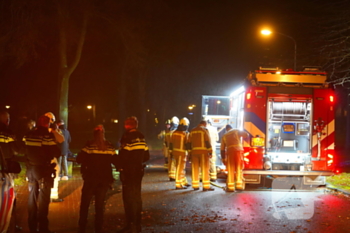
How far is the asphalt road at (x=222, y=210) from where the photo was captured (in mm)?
6805

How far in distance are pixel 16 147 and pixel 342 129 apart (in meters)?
50.1

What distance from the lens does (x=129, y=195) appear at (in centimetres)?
654

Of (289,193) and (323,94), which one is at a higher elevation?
(323,94)

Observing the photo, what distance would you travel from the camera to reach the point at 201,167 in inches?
410

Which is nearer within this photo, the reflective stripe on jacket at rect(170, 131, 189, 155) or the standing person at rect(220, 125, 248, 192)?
the standing person at rect(220, 125, 248, 192)

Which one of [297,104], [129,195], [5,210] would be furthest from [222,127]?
[5,210]

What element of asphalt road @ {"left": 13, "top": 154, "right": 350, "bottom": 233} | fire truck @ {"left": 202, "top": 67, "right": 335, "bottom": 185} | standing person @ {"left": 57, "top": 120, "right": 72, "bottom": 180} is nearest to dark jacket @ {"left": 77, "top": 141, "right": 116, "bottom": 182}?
asphalt road @ {"left": 13, "top": 154, "right": 350, "bottom": 233}

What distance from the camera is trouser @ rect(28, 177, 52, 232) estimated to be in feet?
20.6

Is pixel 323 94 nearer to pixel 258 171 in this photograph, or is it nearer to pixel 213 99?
pixel 258 171

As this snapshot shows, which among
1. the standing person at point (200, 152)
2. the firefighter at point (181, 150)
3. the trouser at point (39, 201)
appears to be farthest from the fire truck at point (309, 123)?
the trouser at point (39, 201)

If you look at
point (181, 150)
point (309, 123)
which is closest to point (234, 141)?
point (181, 150)

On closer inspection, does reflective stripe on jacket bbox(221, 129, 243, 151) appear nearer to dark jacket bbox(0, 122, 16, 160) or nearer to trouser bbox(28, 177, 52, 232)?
trouser bbox(28, 177, 52, 232)

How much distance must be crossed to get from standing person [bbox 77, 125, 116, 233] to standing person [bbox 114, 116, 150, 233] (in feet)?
1.18

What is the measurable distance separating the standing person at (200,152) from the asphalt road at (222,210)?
0.36 m
